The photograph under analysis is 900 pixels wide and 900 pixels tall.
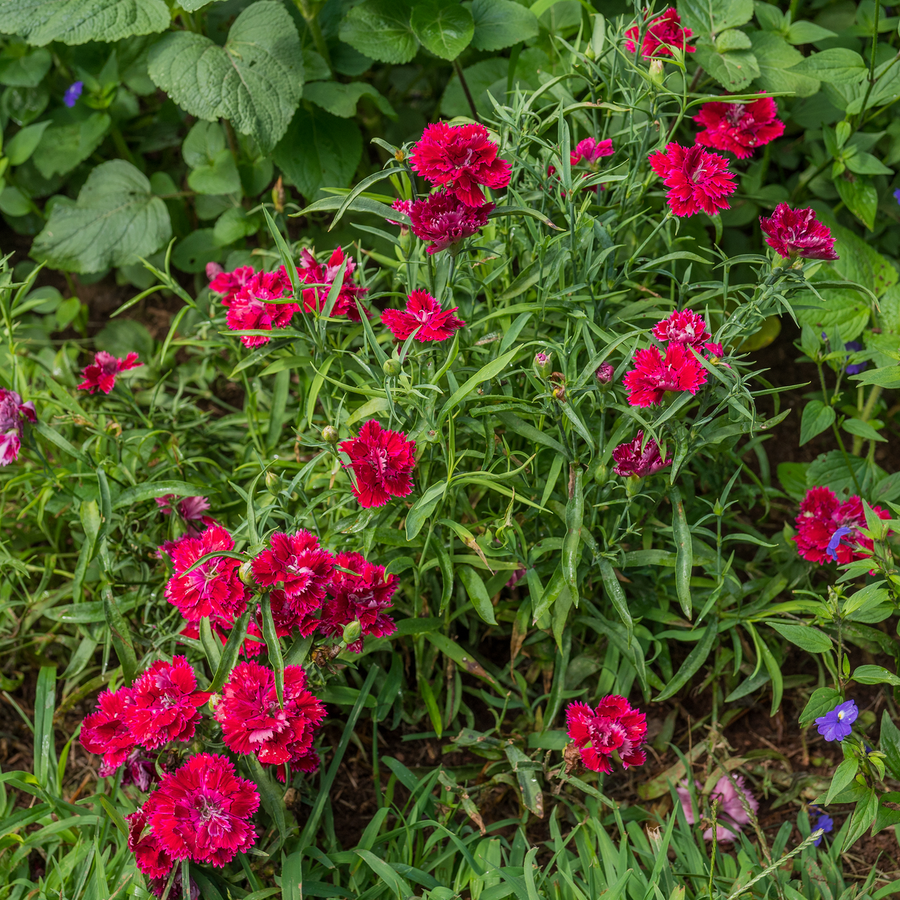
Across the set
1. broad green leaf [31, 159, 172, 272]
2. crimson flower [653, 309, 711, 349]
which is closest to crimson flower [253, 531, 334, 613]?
crimson flower [653, 309, 711, 349]

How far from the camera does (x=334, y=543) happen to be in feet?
4.89

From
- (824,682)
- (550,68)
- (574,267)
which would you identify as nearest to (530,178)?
(574,267)

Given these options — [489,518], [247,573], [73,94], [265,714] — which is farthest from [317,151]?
[265,714]

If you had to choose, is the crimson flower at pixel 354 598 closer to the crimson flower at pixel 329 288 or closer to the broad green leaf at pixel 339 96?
the crimson flower at pixel 329 288

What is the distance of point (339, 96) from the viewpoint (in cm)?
211

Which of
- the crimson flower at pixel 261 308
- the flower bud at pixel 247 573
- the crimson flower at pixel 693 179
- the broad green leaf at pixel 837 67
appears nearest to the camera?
the flower bud at pixel 247 573

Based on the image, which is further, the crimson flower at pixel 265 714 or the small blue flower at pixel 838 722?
the small blue flower at pixel 838 722

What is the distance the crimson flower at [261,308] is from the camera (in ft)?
4.75

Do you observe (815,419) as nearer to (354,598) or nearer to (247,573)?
(354,598)

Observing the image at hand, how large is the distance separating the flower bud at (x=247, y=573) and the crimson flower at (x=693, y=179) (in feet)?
2.84

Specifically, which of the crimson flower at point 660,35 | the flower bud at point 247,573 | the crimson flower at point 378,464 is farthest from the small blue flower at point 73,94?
the flower bud at point 247,573

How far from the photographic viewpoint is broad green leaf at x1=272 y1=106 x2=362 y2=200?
2141 mm

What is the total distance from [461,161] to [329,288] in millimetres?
352

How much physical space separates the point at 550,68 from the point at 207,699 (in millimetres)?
1630
